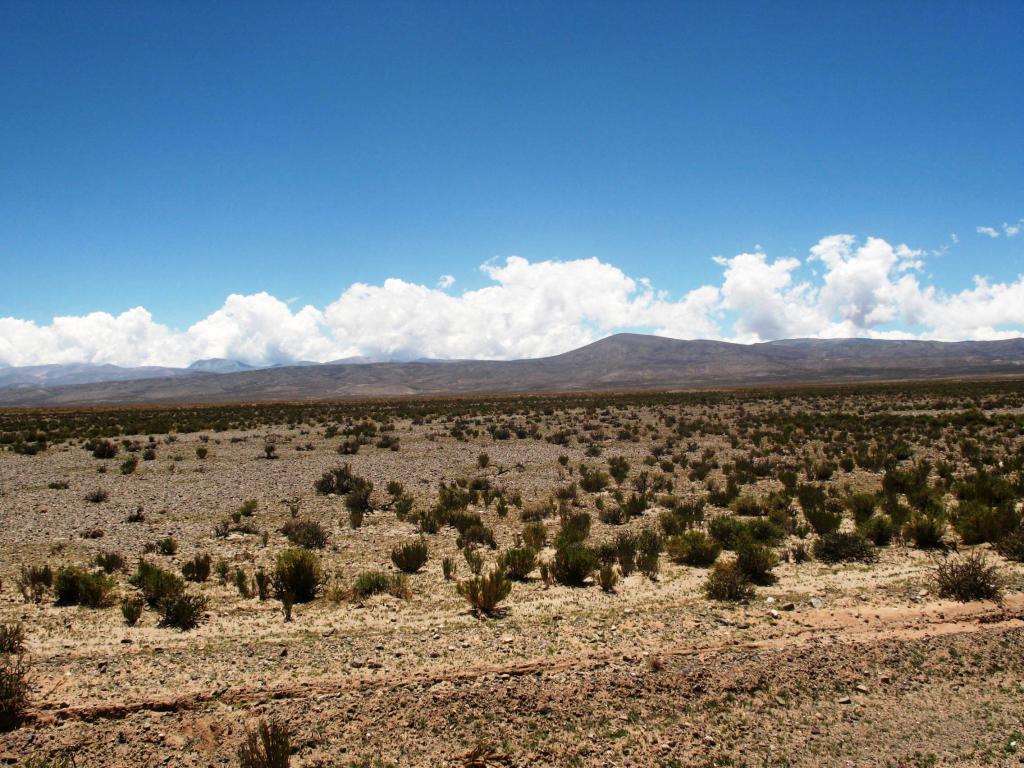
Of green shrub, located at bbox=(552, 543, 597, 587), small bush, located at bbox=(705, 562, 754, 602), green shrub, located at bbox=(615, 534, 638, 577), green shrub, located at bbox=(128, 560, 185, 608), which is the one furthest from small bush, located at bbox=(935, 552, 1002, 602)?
green shrub, located at bbox=(128, 560, 185, 608)

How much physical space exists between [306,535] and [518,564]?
4.90 metres

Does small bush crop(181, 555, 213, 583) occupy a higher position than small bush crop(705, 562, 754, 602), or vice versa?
small bush crop(181, 555, 213, 583)

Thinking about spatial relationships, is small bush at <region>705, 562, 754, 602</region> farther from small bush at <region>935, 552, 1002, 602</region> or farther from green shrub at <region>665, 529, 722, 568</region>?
small bush at <region>935, 552, 1002, 602</region>

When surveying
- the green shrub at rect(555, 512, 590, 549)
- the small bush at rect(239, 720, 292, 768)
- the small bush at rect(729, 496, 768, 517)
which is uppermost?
the small bush at rect(239, 720, 292, 768)

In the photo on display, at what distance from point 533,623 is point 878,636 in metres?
4.10

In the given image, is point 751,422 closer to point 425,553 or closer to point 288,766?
point 425,553

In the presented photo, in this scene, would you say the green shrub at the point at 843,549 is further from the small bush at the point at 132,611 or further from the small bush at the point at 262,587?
the small bush at the point at 132,611

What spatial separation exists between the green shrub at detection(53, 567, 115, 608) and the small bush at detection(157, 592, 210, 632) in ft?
3.84

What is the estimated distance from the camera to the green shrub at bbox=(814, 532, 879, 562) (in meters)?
10.1

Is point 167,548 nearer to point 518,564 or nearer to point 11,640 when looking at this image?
point 11,640

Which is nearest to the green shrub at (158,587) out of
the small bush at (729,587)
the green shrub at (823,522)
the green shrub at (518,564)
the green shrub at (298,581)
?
the green shrub at (298,581)

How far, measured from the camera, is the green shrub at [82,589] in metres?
8.36

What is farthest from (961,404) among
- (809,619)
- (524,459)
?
(809,619)

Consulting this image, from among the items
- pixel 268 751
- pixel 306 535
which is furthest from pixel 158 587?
pixel 268 751
